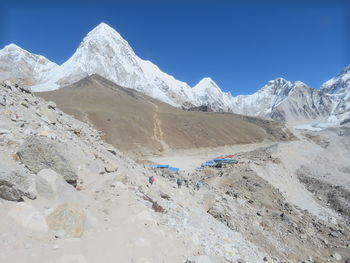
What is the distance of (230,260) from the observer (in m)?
9.20

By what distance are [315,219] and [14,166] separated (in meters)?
28.2

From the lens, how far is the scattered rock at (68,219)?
24.5ft

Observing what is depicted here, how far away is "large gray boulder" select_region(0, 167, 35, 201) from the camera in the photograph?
7.57m

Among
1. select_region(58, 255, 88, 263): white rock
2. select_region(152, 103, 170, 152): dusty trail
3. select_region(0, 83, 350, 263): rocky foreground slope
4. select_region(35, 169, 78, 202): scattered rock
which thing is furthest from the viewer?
select_region(152, 103, 170, 152): dusty trail

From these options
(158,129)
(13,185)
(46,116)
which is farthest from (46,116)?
(158,129)

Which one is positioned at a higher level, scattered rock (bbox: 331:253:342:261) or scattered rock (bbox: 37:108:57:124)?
scattered rock (bbox: 37:108:57:124)

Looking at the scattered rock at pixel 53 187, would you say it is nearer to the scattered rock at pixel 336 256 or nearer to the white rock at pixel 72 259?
the white rock at pixel 72 259

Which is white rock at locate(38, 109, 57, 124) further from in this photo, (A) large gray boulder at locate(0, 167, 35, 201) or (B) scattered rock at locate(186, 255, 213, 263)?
(B) scattered rock at locate(186, 255, 213, 263)

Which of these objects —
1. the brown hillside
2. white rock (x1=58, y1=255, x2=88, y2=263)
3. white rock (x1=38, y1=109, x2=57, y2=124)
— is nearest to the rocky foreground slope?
white rock (x1=58, y1=255, x2=88, y2=263)

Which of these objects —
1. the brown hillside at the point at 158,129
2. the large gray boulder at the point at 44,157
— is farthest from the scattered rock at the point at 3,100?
the brown hillside at the point at 158,129

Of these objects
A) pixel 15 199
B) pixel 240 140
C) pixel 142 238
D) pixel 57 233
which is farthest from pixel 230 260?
pixel 240 140

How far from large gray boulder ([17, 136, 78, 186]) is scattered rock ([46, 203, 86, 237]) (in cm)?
198

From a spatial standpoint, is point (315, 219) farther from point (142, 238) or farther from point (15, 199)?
point (15, 199)

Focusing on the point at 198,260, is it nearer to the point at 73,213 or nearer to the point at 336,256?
the point at 73,213
